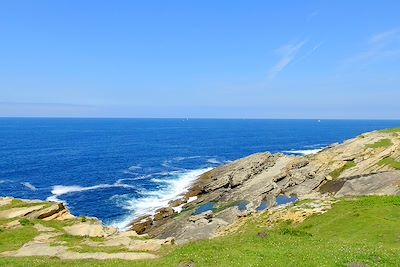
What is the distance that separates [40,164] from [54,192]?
43924 mm

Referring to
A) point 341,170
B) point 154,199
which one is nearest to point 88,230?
point 154,199

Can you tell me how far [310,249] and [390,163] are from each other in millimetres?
55300

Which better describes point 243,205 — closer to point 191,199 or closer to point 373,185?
point 191,199

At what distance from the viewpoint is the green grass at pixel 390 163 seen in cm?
7241

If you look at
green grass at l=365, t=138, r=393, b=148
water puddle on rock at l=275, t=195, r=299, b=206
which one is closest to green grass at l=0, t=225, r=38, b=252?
water puddle on rock at l=275, t=195, r=299, b=206

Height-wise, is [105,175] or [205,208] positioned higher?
[205,208]

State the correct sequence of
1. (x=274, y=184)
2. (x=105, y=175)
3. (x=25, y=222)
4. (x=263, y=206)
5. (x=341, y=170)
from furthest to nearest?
(x=105, y=175), (x=274, y=184), (x=341, y=170), (x=263, y=206), (x=25, y=222)

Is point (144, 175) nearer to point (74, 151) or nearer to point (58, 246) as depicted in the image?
point (74, 151)

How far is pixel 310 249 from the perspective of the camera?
2758 centimetres

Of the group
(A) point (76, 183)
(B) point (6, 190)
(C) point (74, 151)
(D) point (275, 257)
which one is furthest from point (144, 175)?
(D) point (275, 257)

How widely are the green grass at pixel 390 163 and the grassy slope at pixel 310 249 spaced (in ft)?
117

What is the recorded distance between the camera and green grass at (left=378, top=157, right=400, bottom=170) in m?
72.4

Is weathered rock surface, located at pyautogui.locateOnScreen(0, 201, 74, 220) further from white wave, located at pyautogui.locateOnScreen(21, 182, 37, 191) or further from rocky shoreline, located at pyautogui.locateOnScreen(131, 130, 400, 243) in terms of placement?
white wave, located at pyautogui.locateOnScreen(21, 182, 37, 191)

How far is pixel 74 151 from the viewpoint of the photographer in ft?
564
